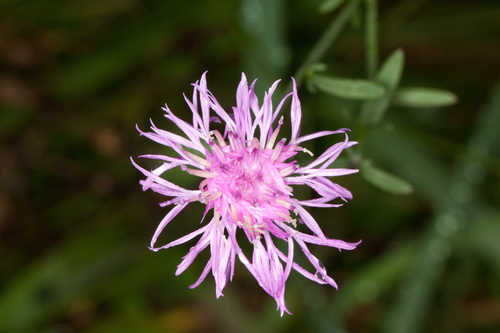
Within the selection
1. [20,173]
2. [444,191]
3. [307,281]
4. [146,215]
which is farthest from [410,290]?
[20,173]

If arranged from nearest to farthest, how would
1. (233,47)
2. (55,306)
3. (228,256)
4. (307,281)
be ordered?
(228,256)
(307,281)
(55,306)
(233,47)

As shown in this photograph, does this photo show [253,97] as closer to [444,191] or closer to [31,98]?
[444,191]

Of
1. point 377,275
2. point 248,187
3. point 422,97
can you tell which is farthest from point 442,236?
point 248,187

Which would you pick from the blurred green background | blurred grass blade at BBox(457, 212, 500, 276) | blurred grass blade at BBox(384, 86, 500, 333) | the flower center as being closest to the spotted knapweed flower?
the flower center

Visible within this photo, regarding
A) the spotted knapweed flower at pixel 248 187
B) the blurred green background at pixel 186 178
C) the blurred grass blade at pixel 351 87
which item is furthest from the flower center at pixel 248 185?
the blurred green background at pixel 186 178

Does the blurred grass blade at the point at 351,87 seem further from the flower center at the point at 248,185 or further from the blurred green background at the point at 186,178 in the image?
the blurred green background at the point at 186,178

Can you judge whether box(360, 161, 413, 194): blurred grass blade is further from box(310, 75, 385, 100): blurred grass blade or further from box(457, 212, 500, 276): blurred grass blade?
box(457, 212, 500, 276): blurred grass blade
